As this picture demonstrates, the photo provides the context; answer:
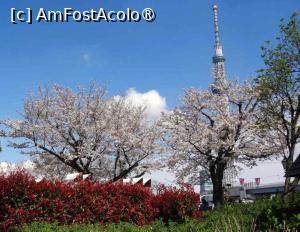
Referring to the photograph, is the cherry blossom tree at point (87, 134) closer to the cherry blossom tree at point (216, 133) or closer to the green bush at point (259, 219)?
the cherry blossom tree at point (216, 133)

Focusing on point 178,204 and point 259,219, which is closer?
point 259,219

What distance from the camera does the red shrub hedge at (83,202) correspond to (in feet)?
45.0

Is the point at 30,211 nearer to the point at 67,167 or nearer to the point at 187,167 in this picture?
the point at 67,167

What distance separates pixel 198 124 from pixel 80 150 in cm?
931

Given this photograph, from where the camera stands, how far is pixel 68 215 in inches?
574

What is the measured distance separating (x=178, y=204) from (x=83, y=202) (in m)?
3.23

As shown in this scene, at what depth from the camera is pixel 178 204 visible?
16062 mm

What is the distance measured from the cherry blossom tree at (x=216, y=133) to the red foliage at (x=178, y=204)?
1741 centimetres

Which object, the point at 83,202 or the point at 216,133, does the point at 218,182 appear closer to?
the point at 216,133

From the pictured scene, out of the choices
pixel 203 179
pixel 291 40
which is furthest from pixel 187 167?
pixel 291 40

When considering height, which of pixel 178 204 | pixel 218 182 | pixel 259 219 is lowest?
pixel 259 219

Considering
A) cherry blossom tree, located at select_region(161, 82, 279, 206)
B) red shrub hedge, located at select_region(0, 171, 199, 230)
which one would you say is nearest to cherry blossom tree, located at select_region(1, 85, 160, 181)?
cherry blossom tree, located at select_region(161, 82, 279, 206)

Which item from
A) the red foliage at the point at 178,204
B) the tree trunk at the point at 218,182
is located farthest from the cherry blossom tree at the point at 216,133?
the red foliage at the point at 178,204

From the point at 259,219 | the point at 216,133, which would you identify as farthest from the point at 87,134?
the point at 259,219
